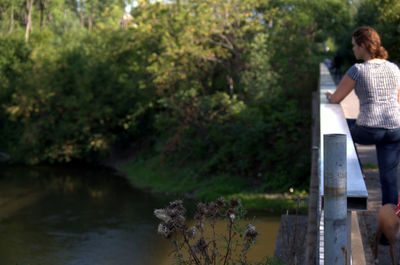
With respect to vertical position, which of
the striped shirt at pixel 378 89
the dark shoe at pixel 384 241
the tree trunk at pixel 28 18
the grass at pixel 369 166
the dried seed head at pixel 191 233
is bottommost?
the dark shoe at pixel 384 241

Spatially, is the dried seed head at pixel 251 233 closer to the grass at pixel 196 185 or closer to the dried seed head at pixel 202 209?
the dried seed head at pixel 202 209

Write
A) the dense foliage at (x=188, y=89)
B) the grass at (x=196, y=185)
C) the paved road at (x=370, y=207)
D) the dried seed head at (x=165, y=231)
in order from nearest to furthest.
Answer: the dried seed head at (x=165, y=231), the paved road at (x=370, y=207), the grass at (x=196, y=185), the dense foliage at (x=188, y=89)

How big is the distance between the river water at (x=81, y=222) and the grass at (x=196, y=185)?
1.94 ft

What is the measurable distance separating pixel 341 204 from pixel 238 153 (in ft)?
60.8

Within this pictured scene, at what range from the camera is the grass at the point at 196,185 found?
17656 millimetres

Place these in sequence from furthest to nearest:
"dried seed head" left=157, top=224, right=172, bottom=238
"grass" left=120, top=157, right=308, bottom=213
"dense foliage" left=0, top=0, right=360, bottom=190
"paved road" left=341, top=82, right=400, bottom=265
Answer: "dense foliage" left=0, top=0, right=360, bottom=190, "grass" left=120, top=157, right=308, bottom=213, "paved road" left=341, top=82, right=400, bottom=265, "dried seed head" left=157, top=224, right=172, bottom=238

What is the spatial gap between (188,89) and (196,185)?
4229mm

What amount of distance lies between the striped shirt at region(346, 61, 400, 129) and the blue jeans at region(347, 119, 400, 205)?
0.07 metres

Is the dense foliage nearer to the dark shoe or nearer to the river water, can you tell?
the river water

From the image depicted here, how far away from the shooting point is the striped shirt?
4.20m

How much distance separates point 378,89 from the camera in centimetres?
422

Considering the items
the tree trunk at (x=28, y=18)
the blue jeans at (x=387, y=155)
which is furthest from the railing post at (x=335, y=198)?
the tree trunk at (x=28, y=18)

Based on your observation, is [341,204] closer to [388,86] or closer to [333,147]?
[333,147]

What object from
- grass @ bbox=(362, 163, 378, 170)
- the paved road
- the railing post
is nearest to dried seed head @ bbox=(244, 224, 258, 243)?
the railing post
